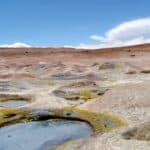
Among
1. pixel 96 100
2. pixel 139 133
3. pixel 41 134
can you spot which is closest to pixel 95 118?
pixel 41 134

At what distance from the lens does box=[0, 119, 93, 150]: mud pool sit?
30.6 meters

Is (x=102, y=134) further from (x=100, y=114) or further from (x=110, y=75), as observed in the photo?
(x=110, y=75)

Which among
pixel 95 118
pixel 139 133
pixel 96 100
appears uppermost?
pixel 96 100

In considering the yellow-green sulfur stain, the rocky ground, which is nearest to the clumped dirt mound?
the rocky ground

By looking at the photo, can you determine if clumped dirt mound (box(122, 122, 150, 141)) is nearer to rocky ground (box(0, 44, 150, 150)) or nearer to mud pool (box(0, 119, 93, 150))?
rocky ground (box(0, 44, 150, 150))

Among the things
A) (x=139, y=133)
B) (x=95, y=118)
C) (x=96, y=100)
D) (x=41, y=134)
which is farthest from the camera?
(x=96, y=100)

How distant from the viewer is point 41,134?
34250mm

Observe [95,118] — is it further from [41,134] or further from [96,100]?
[96,100]

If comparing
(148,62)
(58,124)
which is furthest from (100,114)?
(148,62)

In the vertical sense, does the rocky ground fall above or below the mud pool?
above

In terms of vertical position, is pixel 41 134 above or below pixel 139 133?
below

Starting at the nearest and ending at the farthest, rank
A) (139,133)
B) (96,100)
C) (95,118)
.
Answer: (139,133) → (95,118) → (96,100)

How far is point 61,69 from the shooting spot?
91562mm

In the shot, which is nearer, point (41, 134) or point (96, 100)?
point (41, 134)
